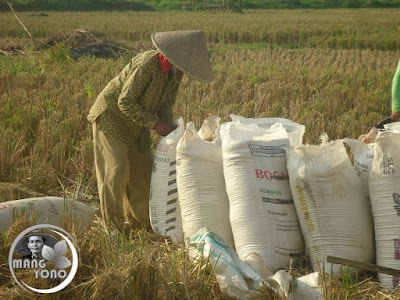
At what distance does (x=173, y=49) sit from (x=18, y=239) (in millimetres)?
1263

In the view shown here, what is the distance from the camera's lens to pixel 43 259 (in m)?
1.89

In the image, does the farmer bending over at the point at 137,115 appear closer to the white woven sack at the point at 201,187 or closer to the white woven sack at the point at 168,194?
the white woven sack at the point at 168,194

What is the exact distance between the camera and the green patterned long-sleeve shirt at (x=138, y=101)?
271 centimetres

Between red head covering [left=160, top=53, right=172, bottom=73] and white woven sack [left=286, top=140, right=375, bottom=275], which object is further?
red head covering [left=160, top=53, right=172, bottom=73]

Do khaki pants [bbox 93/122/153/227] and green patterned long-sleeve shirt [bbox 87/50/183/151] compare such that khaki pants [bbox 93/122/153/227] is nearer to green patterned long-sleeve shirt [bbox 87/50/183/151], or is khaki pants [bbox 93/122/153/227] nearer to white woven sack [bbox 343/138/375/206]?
green patterned long-sleeve shirt [bbox 87/50/183/151]

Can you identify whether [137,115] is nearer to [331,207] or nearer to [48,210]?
[48,210]

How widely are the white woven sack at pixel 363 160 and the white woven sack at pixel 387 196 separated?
0.62ft

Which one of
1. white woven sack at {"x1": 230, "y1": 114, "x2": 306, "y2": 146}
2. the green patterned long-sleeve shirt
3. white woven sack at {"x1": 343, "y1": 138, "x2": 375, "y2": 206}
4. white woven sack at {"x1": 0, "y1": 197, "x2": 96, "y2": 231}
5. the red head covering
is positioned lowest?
white woven sack at {"x1": 0, "y1": 197, "x2": 96, "y2": 231}

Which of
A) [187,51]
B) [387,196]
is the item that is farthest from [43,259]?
[387,196]

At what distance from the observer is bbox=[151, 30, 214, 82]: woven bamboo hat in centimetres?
254

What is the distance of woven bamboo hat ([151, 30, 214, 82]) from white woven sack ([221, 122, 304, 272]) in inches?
15.9

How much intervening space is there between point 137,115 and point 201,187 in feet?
1.86

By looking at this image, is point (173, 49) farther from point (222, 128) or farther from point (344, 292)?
point (344, 292)

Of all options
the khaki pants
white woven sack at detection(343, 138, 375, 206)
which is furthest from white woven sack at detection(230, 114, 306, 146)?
the khaki pants
